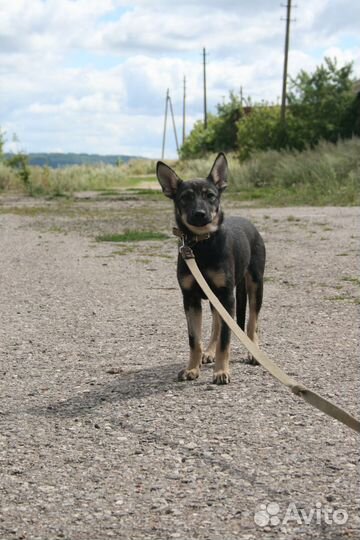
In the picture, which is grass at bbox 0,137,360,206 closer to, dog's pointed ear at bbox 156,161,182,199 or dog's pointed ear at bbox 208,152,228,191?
dog's pointed ear at bbox 208,152,228,191

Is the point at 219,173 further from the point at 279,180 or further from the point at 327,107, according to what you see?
the point at 327,107

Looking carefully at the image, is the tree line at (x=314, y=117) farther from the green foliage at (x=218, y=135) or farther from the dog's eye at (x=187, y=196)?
the dog's eye at (x=187, y=196)

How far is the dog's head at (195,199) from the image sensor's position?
548 cm

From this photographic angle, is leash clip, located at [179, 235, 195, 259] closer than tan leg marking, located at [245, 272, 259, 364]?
Yes

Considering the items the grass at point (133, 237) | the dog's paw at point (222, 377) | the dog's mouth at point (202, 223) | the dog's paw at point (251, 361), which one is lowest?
the grass at point (133, 237)

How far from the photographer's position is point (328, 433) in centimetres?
460

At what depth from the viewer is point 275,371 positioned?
391 cm

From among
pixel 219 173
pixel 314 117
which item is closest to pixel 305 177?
pixel 314 117

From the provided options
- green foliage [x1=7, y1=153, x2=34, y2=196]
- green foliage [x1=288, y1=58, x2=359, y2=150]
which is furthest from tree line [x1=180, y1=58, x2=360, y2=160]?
green foliage [x1=7, y1=153, x2=34, y2=196]

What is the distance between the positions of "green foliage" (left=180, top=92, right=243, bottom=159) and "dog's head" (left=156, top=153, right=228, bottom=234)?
5583 cm

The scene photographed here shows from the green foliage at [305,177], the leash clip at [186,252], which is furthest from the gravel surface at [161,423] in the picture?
the green foliage at [305,177]

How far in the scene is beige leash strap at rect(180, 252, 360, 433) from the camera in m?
3.38

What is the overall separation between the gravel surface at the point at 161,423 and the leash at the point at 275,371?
17.2 inches

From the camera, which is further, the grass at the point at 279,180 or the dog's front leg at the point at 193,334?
the grass at the point at 279,180
